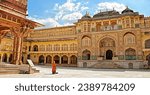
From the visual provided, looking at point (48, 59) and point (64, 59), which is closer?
point (64, 59)

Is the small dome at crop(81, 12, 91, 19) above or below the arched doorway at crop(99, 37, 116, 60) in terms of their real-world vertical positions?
above

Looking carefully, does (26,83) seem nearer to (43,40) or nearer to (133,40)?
(133,40)

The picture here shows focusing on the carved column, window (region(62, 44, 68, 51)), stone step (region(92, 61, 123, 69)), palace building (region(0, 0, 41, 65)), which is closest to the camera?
palace building (region(0, 0, 41, 65))

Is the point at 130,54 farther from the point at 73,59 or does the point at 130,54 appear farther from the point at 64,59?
the point at 64,59

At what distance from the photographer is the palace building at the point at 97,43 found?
29.1 m

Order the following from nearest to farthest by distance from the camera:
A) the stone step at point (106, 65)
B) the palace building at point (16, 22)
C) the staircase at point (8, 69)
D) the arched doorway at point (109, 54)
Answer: the staircase at point (8, 69)
the palace building at point (16, 22)
the stone step at point (106, 65)
the arched doorway at point (109, 54)

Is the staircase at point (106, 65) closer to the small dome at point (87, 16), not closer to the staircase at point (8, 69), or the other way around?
the small dome at point (87, 16)

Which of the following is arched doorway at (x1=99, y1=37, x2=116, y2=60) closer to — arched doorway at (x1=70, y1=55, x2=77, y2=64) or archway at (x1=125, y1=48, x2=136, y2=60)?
archway at (x1=125, y1=48, x2=136, y2=60)

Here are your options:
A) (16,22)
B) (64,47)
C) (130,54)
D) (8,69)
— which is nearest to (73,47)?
(64,47)

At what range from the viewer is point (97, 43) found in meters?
31.9

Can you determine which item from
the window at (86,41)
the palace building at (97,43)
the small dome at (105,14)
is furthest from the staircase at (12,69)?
the small dome at (105,14)

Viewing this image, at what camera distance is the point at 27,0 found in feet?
49.6

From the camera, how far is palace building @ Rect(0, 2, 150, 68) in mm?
29125

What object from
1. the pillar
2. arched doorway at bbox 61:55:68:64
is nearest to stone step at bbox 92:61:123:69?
arched doorway at bbox 61:55:68:64
